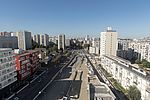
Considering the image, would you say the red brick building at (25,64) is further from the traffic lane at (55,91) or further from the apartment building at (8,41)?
the apartment building at (8,41)

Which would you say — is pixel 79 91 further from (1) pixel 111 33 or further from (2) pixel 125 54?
(2) pixel 125 54

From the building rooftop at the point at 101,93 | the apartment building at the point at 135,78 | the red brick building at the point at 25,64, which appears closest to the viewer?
the building rooftop at the point at 101,93

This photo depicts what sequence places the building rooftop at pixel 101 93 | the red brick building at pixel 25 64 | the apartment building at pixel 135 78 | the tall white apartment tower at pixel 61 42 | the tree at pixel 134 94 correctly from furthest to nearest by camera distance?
the tall white apartment tower at pixel 61 42 < the red brick building at pixel 25 64 < the tree at pixel 134 94 < the apartment building at pixel 135 78 < the building rooftop at pixel 101 93

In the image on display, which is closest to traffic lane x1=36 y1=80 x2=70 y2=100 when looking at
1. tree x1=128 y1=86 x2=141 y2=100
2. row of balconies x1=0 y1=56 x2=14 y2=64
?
row of balconies x1=0 y1=56 x2=14 y2=64

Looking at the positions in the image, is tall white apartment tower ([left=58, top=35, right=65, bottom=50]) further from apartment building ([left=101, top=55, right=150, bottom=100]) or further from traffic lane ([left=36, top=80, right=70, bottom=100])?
traffic lane ([left=36, top=80, right=70, bottom=100])

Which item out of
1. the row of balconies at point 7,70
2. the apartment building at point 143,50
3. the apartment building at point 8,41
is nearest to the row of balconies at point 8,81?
the row of balconies at point 7,70

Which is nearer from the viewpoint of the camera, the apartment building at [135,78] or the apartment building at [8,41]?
the apartment building at [135,78]
